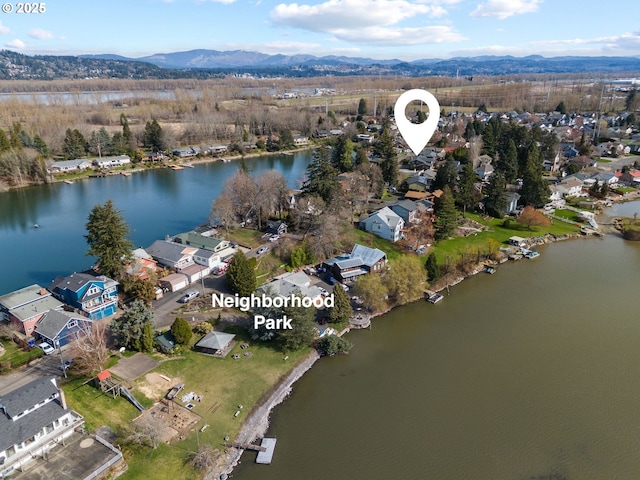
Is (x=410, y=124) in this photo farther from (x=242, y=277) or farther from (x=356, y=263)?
(x=242, y=277)

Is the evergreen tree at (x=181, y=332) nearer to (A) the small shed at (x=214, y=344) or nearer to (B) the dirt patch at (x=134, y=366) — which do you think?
(A) the small shed at (x=214, y=344)

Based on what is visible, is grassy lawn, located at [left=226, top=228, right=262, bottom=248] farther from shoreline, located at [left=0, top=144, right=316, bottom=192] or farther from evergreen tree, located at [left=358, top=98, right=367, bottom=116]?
evergreen tree, located at [left=358, top=98, right=367, bottom=116]

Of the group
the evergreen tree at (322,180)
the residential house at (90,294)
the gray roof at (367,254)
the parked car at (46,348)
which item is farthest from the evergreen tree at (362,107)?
the parked car at (46,348)

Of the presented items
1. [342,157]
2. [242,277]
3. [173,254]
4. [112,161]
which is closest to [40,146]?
[112,161]

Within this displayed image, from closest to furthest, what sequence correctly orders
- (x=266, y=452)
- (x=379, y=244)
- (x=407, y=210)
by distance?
(x=266, y=452), (x=379, y=244), (x=407, y=210)

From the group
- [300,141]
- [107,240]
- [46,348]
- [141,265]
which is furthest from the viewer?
[300,141]

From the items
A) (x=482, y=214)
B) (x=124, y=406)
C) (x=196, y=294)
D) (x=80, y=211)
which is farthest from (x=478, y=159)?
(x=124, y=406)

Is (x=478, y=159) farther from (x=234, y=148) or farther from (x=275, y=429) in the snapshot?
(x=275, y=429)
